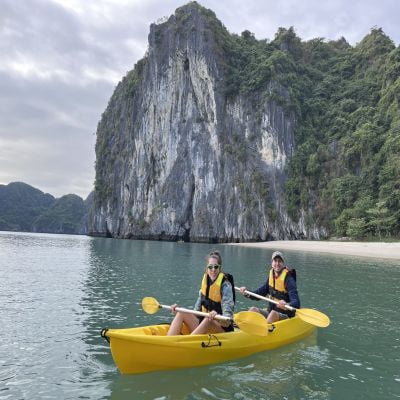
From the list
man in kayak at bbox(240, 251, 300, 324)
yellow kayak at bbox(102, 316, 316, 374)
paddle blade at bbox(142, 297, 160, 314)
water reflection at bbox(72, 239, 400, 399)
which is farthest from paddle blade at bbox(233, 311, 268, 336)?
paddle blade at bbox(142, 297, 160, 314)

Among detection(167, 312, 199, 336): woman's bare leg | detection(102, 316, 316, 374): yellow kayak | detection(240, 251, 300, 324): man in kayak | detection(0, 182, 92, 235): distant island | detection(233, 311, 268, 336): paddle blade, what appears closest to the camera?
detection(102, 316, 316, 374): yellow kayak

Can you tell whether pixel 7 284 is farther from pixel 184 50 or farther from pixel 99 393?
pixel 184 50

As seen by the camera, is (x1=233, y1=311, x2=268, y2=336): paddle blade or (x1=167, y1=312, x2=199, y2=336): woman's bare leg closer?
(x1=167, y1=312, x2=199, y2=336): woman's bare leg

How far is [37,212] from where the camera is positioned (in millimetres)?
176250

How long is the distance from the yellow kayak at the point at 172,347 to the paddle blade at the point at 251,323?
0.34m

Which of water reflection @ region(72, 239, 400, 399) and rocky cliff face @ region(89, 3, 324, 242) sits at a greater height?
rocky cliff face @ region(89, 3, 324, 242)

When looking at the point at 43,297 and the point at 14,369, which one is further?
the point at 43,297

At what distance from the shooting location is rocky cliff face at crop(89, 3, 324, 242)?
5900 centimetres

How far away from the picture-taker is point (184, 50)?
68.2 m

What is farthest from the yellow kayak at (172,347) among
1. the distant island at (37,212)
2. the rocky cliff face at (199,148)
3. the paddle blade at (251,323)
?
the distant island at (37,212)

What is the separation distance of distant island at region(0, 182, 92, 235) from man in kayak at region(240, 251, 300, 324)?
154 m

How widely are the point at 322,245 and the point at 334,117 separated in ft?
87.1

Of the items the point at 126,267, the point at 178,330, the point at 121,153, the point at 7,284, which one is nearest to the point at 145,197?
the point at 121,153

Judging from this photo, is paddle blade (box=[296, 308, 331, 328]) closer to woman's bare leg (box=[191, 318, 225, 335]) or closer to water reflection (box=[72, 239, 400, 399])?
water reflection (box=[72, 239, 400, 399])
